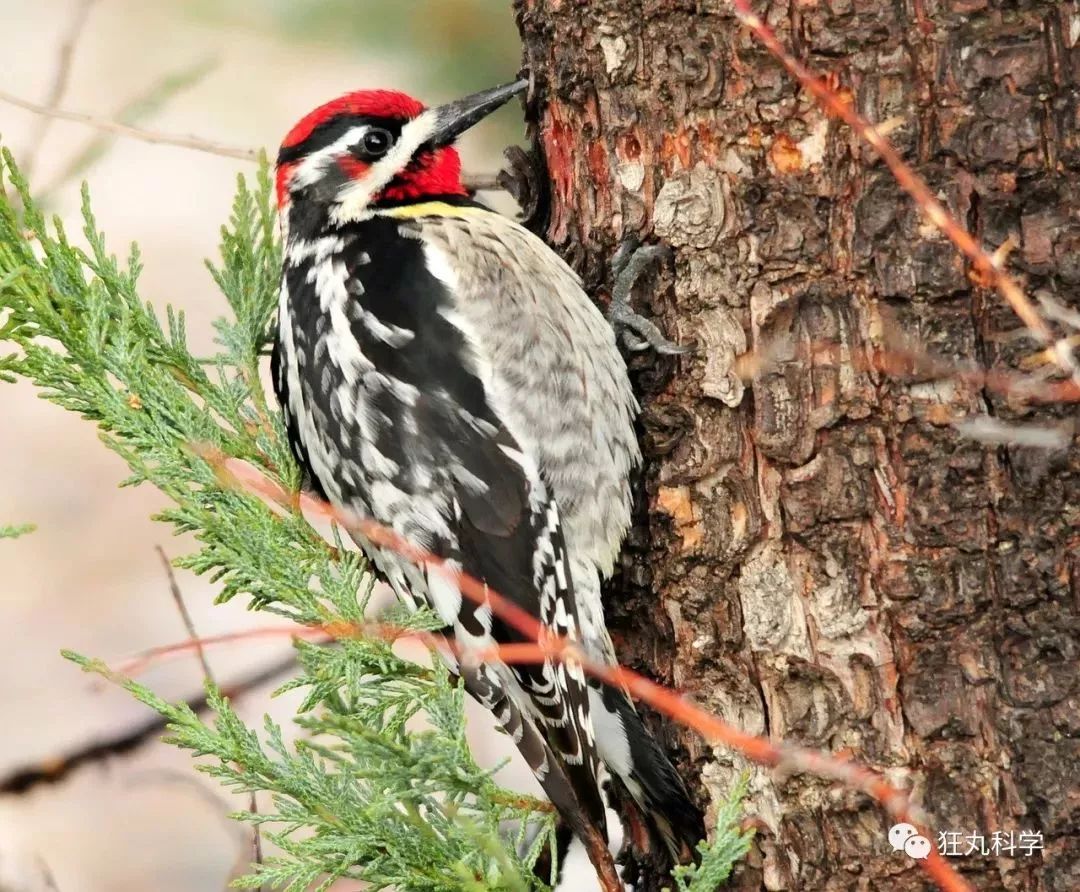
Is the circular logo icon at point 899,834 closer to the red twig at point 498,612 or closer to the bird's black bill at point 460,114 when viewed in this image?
the red twig at point 498,612

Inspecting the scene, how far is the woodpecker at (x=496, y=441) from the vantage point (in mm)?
2594

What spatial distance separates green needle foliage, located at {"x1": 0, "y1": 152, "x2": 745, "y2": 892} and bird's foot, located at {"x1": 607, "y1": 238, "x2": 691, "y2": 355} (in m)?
0.67

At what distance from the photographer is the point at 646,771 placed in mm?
2564

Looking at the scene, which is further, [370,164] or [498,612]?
[370,164]

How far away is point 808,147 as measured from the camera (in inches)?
90.5

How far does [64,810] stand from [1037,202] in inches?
173

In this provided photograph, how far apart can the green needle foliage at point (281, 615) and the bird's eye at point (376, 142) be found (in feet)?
2.21

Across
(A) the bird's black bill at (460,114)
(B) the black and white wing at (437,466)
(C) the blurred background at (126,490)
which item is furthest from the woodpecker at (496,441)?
(C) the blurred background at (126,490)

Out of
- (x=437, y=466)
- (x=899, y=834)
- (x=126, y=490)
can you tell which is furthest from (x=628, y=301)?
(x=126, y=490)

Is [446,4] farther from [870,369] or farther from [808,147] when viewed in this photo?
[870,369]

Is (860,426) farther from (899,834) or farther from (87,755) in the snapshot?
(87,755)

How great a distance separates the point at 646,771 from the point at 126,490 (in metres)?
3.65

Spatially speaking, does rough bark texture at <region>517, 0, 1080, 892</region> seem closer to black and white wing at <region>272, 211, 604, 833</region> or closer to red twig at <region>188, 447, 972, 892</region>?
red twig at <region>188, 447, 972, 892</region>

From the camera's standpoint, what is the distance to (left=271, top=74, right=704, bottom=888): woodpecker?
2594mm
